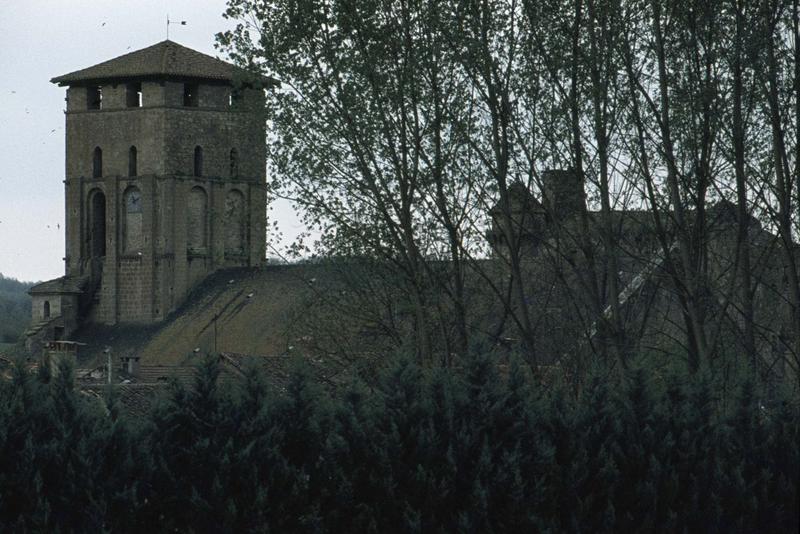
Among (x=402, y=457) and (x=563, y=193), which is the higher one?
(x=563, y=193)

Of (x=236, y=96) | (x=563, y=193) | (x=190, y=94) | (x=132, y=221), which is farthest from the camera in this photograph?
(x=132, y=221)

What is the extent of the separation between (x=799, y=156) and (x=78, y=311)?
199ft

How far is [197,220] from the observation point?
264 ft

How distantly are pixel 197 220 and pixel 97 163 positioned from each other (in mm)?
5350

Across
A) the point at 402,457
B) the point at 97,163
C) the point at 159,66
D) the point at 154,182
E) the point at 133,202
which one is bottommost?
the point at 402,457

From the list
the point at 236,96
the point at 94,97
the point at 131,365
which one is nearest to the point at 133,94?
the point at 94,97

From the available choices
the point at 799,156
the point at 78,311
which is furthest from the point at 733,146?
the point at 78,311

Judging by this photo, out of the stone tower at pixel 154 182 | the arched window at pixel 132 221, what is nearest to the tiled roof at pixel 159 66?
the stone tower at pixel 154 182

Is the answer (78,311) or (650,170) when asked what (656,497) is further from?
(78,311)

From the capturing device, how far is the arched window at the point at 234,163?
264 ft

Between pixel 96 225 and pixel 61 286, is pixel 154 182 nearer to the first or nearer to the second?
pixel 96 225

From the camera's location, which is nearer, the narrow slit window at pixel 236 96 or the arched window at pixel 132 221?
the narrow slit window at pixel 236 96

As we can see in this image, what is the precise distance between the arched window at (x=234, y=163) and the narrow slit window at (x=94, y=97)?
6.03 m

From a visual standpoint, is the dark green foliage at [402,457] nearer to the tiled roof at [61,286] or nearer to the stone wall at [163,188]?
the stone wall at [163,188]
